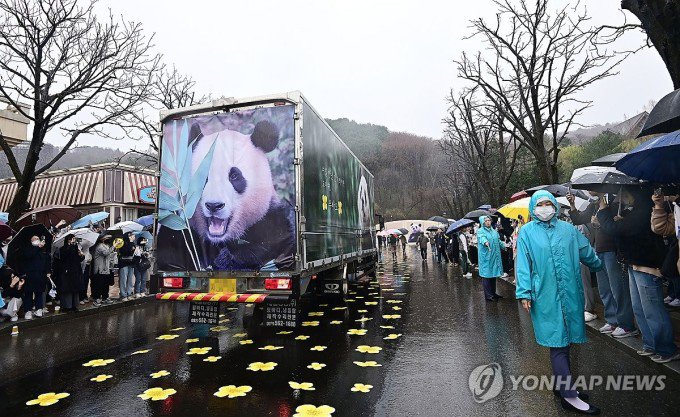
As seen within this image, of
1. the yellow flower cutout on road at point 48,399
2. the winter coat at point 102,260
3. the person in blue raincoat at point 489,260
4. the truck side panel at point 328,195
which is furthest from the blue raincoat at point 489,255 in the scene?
the winter coat at point 102,260

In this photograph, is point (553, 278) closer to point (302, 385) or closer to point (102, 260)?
point (302, 385)

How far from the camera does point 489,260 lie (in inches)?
343

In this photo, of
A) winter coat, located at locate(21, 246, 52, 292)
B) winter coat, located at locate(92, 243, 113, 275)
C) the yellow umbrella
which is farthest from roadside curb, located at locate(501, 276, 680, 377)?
winter coat, located at locate(92, 243, 113, 275)

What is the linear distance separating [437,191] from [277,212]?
2328 inches

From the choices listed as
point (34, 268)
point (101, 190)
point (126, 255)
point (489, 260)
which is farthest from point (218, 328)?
point (101, 190)

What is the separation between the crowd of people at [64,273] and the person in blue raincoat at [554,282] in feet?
26.7

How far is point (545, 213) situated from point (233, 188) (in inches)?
157

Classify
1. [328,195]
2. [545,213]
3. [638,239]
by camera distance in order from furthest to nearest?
[328,195], [638,239], [545,213]

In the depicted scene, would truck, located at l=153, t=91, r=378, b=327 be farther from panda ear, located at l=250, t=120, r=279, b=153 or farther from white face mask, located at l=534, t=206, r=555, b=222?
white face mask, located at l=534, t=206, r=555, b=222

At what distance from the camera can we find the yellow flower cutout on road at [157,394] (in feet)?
12.5

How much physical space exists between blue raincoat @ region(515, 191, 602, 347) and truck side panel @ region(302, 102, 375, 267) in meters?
2.96

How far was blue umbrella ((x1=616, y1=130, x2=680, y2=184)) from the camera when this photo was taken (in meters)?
3.78

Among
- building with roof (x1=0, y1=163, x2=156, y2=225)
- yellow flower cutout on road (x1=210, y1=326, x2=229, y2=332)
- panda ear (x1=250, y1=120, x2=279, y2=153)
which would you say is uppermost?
building with roof (x1=0, y1=163, x2=156, y2=225)

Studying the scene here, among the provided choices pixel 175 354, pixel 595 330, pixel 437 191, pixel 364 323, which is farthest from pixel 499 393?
pixel 437 191
